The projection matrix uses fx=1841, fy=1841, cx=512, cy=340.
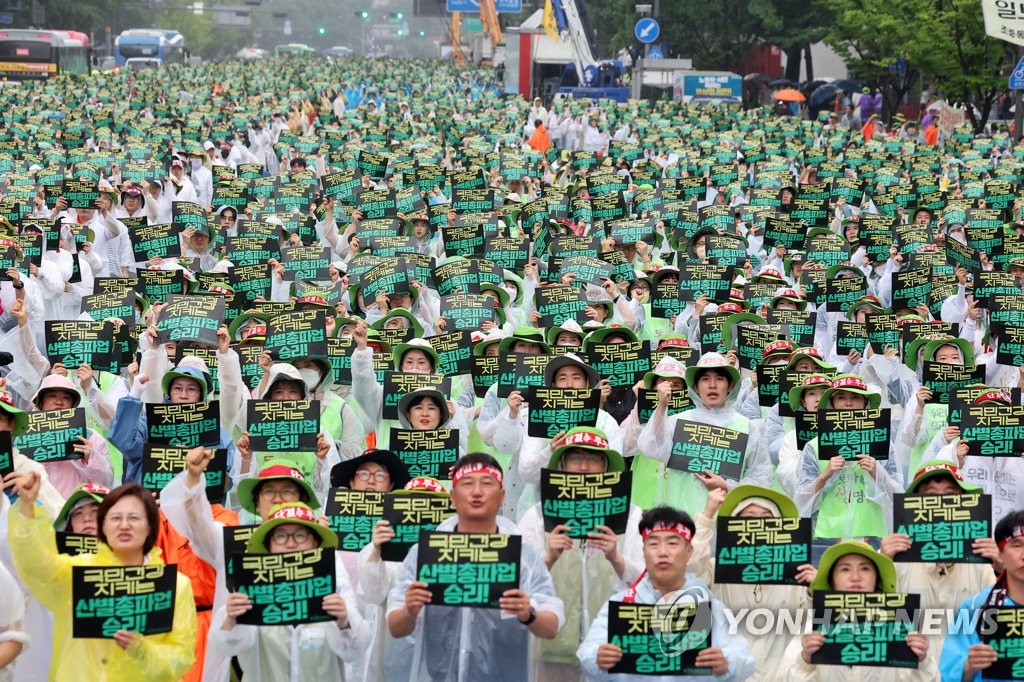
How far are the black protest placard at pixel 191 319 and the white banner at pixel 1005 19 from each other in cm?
1935

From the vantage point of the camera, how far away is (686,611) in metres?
6.59

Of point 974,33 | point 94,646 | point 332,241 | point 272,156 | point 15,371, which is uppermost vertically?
point 974,33

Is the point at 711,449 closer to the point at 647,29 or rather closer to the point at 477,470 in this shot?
the point at 477,470

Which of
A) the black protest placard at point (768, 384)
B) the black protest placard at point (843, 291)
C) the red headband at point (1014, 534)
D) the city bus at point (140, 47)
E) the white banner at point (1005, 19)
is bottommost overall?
the red headband at point (1014, 534)

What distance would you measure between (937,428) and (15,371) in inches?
223

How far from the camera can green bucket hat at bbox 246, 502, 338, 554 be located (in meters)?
6.86

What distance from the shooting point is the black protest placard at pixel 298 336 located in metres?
11.1

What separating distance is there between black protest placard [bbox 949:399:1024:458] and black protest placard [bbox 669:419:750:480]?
3.84 feet

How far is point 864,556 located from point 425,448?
9.22 ft

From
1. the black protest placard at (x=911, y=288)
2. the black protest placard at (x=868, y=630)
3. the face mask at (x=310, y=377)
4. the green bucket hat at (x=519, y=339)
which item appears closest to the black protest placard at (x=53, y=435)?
the face mask at (x=310, y=377)

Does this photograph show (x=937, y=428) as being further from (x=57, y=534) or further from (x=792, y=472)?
(x=57, y=534)

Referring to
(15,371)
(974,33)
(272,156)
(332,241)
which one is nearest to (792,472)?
(15,371)

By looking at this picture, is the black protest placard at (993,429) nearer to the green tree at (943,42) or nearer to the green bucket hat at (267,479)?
the green bucket hat at (267,479)

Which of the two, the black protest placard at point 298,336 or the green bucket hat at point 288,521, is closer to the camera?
the green bucket hat at point 288,521
